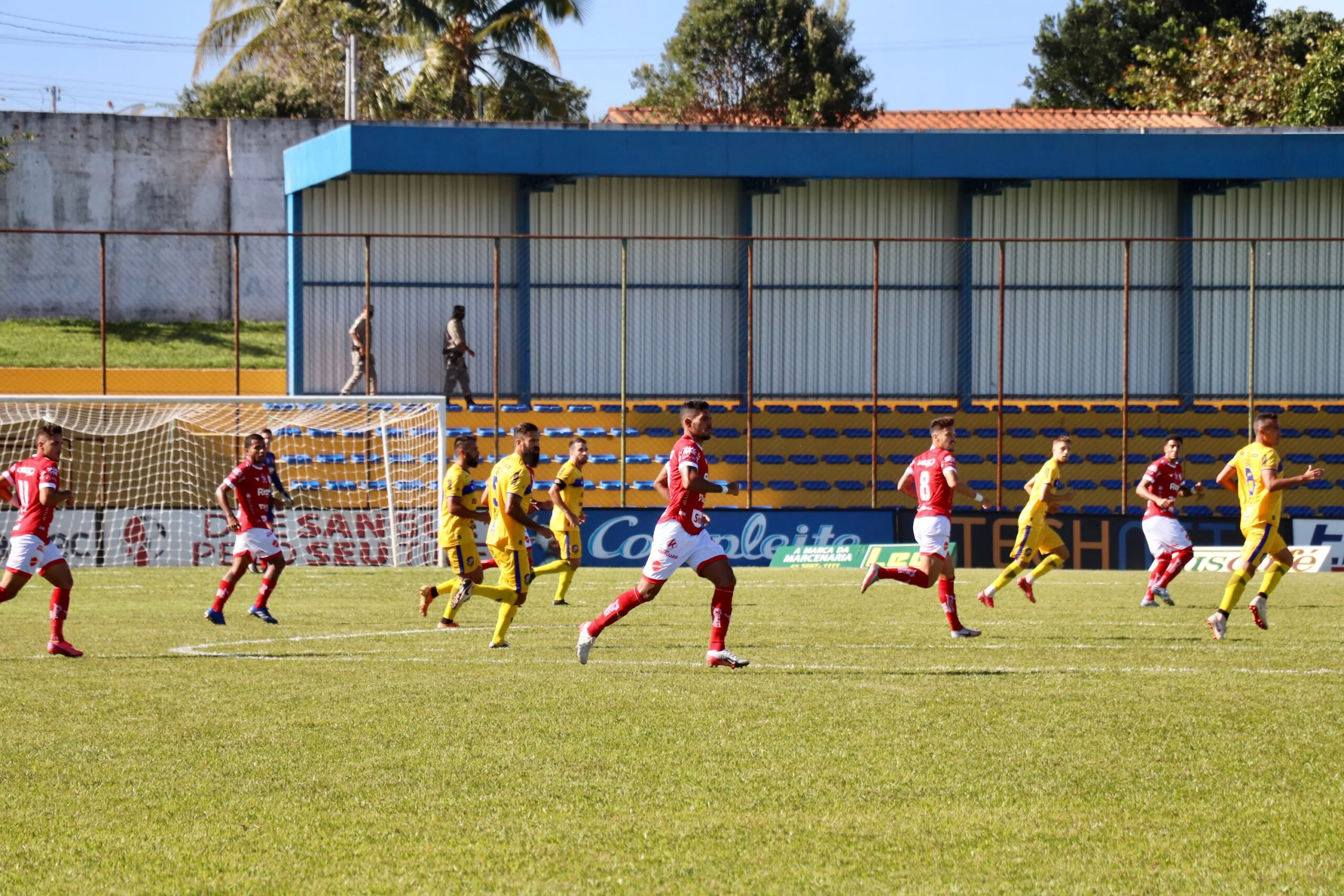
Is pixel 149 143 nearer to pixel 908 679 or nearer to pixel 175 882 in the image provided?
pixel 908 679

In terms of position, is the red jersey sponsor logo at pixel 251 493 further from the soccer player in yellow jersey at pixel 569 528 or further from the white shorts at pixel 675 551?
the white shorts at pixel 675 551

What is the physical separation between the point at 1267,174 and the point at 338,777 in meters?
25.8

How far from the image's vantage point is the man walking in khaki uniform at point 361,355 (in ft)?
80.1

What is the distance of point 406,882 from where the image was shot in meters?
5.54

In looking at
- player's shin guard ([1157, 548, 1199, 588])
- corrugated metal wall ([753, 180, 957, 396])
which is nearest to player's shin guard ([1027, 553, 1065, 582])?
player's shin guard ([1157, 548, 1199, 588])

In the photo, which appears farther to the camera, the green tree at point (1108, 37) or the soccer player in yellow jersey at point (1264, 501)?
the green tree at point (1108, 37)

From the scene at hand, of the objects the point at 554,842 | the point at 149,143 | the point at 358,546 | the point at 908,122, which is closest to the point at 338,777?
the point at 554,842

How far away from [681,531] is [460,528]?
168 inches

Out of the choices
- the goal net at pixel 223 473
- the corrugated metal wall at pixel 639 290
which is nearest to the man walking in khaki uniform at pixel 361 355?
the goal net at pixel 223 473

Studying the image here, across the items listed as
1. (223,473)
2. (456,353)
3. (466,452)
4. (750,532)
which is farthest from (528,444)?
(456,353)

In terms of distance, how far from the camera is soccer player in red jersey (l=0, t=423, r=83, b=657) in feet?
37.0

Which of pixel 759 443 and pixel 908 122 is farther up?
pixel 908 122

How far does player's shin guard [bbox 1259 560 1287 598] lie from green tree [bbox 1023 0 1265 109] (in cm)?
3922

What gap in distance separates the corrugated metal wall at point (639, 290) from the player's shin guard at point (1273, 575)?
622 inches
